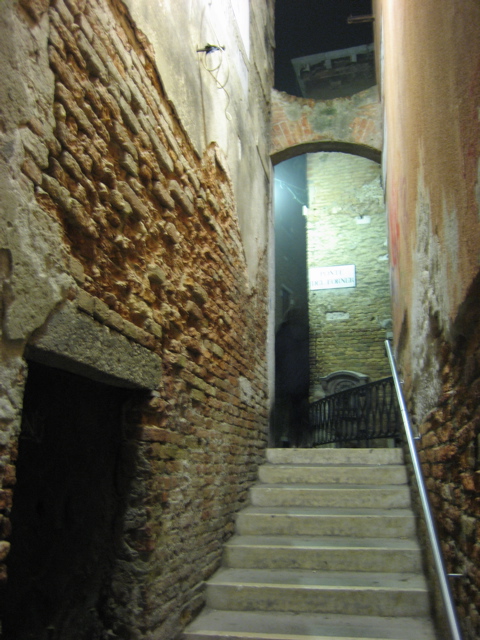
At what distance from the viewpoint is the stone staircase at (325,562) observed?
2559 mm

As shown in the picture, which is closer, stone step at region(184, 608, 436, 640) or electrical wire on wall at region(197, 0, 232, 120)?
stone step at region(184, 608, 436, 640)

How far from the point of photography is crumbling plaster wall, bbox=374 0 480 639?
1532 mm

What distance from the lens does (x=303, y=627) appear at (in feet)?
8.30

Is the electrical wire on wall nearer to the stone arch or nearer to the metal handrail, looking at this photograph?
the stone arch

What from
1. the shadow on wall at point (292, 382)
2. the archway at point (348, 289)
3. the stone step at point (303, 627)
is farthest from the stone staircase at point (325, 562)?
the shadow on wall at point (292, 382)

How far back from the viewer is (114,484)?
2.19 metres

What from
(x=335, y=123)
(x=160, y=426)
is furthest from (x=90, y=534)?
(x=335, y=123)

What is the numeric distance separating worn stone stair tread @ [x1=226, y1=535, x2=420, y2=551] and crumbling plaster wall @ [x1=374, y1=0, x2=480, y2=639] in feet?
2.37

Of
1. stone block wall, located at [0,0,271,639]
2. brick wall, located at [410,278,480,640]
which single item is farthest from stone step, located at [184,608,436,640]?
brick wall, located at [410,278,480,640]

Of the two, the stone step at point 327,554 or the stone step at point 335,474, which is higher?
the stone step at point 335,474

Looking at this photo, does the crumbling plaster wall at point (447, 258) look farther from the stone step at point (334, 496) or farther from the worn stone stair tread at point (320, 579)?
the stone step at point (334, 496)

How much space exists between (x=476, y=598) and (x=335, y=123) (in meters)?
5.20

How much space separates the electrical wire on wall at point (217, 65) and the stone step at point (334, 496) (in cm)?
295

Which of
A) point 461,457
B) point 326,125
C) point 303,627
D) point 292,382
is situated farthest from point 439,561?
point 292,382
